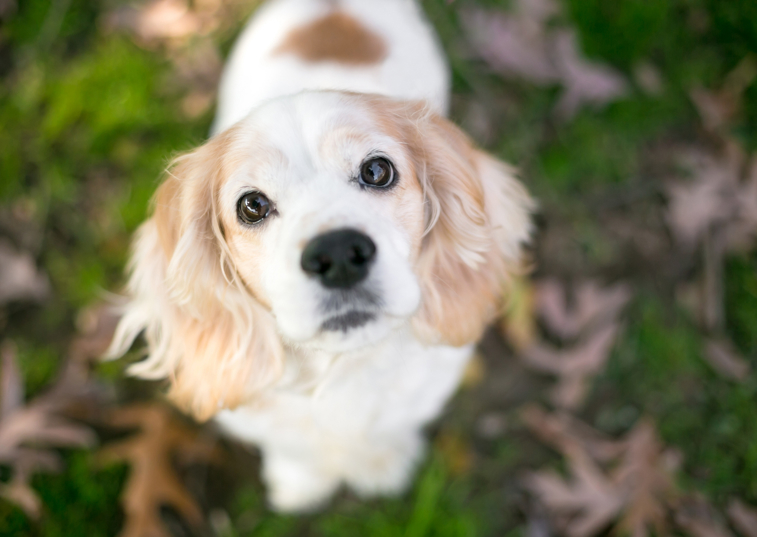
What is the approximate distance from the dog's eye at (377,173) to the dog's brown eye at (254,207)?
33 centimetres

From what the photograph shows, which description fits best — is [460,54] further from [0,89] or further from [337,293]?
[0,89]

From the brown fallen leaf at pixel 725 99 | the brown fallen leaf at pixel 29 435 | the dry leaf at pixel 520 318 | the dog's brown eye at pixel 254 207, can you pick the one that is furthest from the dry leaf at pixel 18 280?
the brown fallen leaf at pixel 725 99

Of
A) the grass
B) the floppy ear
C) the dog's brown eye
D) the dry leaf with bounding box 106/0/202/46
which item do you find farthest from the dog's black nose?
the dry leaf with bounding box 106/0/202/46

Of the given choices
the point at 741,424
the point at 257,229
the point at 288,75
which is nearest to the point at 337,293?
the point at 257,229

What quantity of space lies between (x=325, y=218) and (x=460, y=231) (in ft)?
2.08

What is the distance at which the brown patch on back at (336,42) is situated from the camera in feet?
8.06

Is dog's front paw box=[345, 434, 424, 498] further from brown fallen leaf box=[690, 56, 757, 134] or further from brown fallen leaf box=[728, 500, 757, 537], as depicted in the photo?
brown fallen leaf box=[690, 56, 757, 134]

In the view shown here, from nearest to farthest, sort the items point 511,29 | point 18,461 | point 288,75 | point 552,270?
point 288,75 → point 18,461 → point 552,270 → point 511,29

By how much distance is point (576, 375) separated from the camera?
3.00 meters

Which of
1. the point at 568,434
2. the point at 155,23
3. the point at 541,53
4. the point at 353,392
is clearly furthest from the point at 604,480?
the point at 155,23

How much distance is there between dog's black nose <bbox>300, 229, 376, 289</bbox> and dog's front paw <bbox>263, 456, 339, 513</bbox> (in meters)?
1.49

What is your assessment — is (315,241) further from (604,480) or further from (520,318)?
(604,480)

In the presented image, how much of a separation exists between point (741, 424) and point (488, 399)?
1.34 meters

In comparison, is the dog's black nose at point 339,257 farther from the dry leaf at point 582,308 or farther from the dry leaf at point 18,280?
the dry leaf at point 18,280
